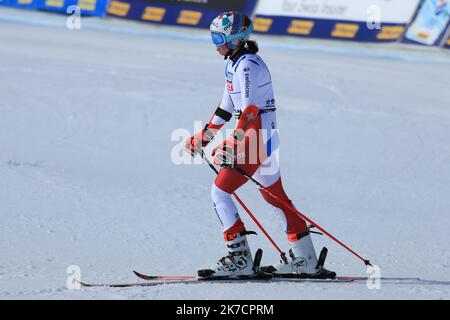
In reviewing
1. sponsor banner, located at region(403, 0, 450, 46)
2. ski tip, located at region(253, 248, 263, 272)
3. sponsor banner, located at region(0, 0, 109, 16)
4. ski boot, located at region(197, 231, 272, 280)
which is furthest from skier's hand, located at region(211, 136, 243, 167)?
sponsor banner, located at region(403, 0, 450, 46)

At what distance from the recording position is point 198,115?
1131 centimetres

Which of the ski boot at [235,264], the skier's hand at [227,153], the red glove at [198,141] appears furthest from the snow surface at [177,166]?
the red glove at [198,141]

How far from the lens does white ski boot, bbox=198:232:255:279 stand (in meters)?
5.49

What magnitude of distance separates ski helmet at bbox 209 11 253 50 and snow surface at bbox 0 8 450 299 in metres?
1.68

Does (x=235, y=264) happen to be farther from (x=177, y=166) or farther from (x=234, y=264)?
(x=177, y=166)

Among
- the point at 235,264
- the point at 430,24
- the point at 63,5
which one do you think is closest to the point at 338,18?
the point at 430,24

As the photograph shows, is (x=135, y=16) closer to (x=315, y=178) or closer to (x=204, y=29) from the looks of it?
(x=204, y=29)

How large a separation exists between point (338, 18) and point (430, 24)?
223 cm

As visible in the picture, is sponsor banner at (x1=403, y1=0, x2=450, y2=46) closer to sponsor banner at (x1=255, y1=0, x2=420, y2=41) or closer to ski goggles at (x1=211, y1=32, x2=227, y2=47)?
sponsor banner at (x1=255, y1=0, x2=420, y2=41)

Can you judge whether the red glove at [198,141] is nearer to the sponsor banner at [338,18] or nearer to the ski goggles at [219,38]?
the ski goggles at [219,38]

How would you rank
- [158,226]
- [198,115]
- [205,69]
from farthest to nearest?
[205,69] < [198,115] < [158,226]

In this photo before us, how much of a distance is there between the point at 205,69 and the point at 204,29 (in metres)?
4.30

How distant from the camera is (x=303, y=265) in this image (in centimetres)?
570
